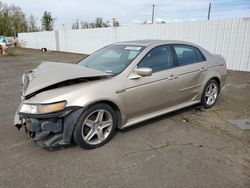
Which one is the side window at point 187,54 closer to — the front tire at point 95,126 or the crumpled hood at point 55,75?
the crumpled hood at point 55,75

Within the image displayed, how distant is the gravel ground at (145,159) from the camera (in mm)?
2551

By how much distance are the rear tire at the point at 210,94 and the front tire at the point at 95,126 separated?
238cm

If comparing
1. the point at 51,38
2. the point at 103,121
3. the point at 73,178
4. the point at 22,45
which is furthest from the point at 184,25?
the point at 22,45

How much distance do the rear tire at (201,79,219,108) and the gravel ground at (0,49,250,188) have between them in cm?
64

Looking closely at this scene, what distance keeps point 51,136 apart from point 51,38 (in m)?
25.3

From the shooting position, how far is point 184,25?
11.6 meters

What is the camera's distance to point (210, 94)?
16.4ft

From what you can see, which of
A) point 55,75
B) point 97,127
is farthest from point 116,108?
point 55,75

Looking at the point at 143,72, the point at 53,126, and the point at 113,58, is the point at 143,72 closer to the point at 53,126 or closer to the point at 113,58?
the point at 113,58

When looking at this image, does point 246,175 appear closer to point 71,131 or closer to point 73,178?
point 73,178

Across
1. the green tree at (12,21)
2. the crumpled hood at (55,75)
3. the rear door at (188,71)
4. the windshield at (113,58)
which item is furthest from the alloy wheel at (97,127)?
the green tree at (12,21)

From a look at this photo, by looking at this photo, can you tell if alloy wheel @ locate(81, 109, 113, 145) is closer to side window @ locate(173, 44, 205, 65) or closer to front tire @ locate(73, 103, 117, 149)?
front tire @ locate(73, 103, 117, 149)

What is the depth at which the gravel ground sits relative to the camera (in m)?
2.55

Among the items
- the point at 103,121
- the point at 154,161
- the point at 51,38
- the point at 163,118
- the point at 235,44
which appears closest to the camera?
the point at 154,161
